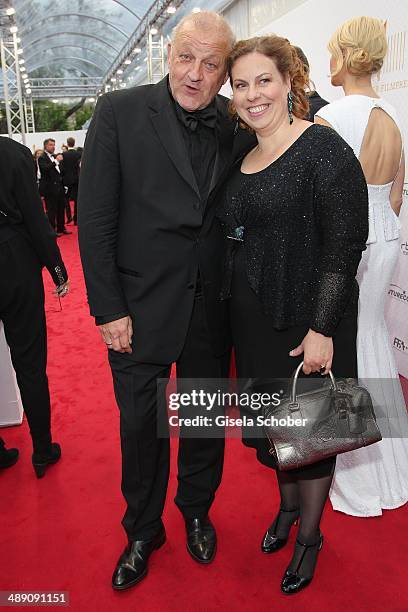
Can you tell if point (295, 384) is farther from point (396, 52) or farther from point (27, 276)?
point (396, 52)

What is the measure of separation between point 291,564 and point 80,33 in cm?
2428

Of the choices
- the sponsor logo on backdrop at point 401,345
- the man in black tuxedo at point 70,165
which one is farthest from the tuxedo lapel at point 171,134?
the man in black tuxedo at point 70,165

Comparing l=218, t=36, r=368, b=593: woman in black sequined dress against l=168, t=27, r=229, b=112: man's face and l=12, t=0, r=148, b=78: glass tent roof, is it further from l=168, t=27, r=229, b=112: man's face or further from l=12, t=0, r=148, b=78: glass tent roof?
l=12, t=0, r=148, b=78: glass tent roof

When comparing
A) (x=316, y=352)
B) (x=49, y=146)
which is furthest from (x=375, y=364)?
(x=49, y=146)

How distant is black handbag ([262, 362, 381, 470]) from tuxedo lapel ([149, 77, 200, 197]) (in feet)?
2.25

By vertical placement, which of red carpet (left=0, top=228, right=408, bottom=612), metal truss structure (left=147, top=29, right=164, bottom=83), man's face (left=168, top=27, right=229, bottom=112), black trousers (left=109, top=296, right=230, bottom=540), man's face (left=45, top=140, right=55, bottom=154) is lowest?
red carpet (left=0, top=228, right=408, bottom=612)

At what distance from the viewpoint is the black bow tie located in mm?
1662

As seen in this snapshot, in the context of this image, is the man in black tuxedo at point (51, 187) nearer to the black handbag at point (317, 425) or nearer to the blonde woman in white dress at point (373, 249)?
the blonde woman in white dress at point (373, 249)

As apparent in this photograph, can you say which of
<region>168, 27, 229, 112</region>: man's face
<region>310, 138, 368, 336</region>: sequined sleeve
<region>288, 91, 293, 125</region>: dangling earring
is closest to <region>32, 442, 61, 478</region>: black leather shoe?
<region>310, 138, 368, 336</region>: sequined sleeve

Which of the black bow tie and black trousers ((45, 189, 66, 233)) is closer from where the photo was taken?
the black bow tie

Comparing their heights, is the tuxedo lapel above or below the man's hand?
above

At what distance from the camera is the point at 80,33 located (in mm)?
22109

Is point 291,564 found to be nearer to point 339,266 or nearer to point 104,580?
point 104,580

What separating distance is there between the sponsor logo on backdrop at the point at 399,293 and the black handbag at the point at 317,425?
6.93 feet
